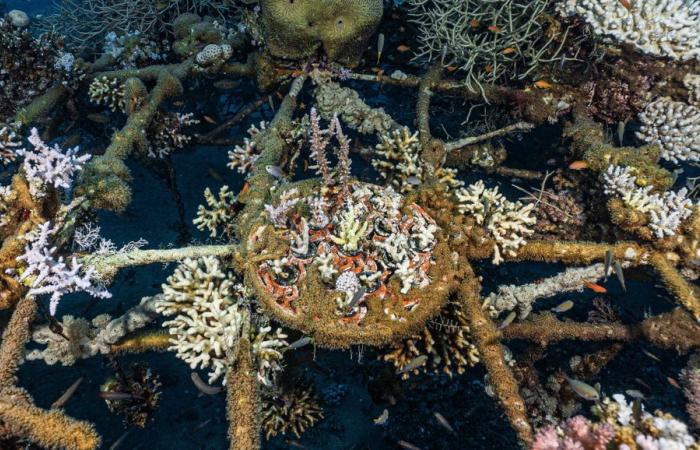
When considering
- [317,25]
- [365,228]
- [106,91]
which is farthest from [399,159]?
[106,91]

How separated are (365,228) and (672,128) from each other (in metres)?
4.78

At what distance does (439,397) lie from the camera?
5387 mm

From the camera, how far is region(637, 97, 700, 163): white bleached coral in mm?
5379

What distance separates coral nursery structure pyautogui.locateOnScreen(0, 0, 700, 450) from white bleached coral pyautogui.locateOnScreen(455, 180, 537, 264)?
0.10 feet

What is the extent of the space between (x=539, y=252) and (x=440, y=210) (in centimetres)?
113

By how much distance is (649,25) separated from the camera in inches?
201

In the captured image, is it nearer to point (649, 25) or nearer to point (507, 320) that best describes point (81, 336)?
point (507, 320)

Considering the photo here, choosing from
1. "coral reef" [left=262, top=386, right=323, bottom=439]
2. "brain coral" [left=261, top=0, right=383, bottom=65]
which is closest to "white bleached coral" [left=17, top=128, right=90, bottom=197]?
"coral reef" [left=262, top=386, right=323, bottom=439]

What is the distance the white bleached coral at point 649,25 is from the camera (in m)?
5.06

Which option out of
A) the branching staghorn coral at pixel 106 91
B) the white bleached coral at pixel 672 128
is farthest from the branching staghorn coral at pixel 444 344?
the branching staghorn coral at pixel 106 91

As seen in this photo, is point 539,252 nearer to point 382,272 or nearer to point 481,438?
point 382,272

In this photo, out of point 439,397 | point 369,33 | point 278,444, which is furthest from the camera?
point 369,33

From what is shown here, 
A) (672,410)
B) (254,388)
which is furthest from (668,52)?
(254,388)

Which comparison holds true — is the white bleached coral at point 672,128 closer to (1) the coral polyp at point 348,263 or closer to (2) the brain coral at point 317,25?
(1) the coral polyp at point 348,263
